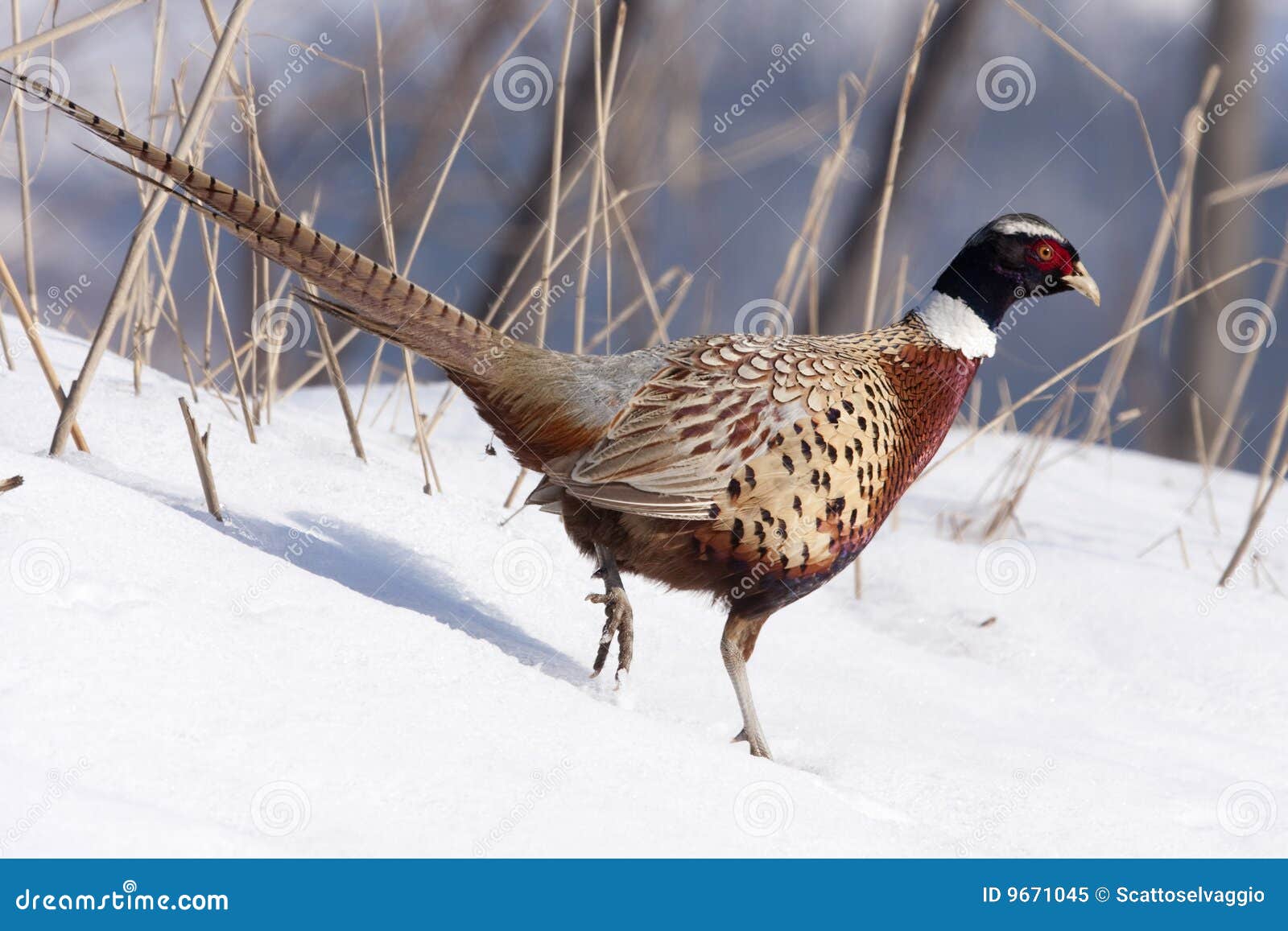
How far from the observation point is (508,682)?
6.82 feet

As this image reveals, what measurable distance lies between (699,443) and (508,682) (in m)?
0.70

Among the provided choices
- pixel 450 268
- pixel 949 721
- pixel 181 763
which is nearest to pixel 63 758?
pixel 181 763

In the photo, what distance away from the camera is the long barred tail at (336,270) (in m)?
2.05

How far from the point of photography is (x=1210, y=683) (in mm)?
3338

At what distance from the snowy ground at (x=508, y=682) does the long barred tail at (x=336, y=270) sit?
0.51m

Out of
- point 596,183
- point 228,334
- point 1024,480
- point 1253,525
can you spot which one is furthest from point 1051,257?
point 228,334

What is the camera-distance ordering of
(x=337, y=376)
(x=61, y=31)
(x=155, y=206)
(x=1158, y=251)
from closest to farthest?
(x=61, y=31) < (x=155, y=206) < (x=337, y=376) < (x=1158, y=251)

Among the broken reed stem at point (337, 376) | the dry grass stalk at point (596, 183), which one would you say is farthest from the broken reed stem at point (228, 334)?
the dry grass stalk at point (596, 183)

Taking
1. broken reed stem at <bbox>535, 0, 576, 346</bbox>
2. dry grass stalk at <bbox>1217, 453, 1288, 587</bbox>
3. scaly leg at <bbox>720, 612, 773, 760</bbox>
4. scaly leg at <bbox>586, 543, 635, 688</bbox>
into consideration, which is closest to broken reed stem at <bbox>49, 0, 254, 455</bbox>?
broken reed stem at <bbox>535, 0, 576, 346</bbox>

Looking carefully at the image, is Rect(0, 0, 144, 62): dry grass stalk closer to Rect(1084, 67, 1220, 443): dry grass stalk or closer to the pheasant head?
the pheasant head

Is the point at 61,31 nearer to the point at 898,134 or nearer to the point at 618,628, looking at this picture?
the point at 618,628

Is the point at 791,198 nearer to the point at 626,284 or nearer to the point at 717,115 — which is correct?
the point at 717,115

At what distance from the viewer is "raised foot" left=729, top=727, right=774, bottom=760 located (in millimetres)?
2449

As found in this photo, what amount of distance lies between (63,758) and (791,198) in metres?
6.91
